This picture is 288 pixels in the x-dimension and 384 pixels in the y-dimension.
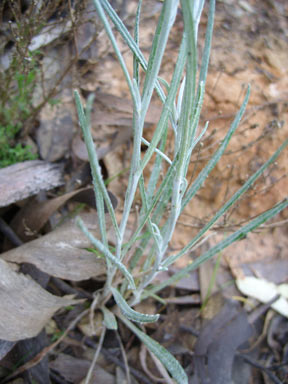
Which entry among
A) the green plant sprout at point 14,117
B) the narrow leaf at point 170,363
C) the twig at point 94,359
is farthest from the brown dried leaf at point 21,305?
the green plant sprout at point 14,117

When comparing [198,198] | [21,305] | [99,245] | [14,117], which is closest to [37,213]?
[21,305]

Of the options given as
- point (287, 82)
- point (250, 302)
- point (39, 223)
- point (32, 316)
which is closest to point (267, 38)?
point (287, 82)

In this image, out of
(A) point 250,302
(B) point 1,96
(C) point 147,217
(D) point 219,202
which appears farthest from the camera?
(D) point 219,202

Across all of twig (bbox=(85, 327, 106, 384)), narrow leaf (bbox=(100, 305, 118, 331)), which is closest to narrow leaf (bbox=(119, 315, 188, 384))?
narrow leaf (bbox=(100, 305, 118, 331))

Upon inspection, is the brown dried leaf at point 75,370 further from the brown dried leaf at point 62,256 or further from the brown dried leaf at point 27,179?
the brown dried leaf at point 27,179

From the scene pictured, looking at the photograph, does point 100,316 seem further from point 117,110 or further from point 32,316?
point 117,110
